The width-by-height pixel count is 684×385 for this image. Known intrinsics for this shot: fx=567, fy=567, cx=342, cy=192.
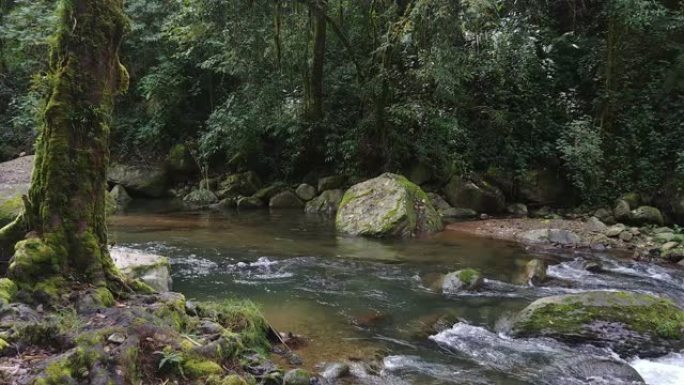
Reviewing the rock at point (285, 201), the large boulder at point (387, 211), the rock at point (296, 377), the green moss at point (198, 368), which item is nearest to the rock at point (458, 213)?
the large boulder at point (387, 211)

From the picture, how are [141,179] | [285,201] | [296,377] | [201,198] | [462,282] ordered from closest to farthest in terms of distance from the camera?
[296,377], [462,282], [285,201], [201,198], [141,179]

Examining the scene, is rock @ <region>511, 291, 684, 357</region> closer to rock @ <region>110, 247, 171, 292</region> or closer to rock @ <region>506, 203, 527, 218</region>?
rock @ <region>110, 247, 171, 292</region>

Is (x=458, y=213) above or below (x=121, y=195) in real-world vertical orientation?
above

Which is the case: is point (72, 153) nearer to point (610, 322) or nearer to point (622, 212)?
point (610, 322)

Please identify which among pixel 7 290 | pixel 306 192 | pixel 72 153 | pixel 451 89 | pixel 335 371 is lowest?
pixel 335 371

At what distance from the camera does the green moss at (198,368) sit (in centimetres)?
367

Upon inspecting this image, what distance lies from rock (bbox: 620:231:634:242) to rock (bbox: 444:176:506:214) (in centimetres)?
331

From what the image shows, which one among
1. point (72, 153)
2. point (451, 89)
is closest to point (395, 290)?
point (72, 153)

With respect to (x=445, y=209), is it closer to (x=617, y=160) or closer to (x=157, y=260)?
(x=617, y=160)

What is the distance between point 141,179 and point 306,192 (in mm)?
5719

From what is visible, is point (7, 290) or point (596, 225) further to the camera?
point (596, 225)

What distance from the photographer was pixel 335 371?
185 inches

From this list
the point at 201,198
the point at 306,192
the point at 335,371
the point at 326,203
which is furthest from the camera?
the point at 201,198

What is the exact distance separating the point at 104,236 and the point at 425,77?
8.25 metres
